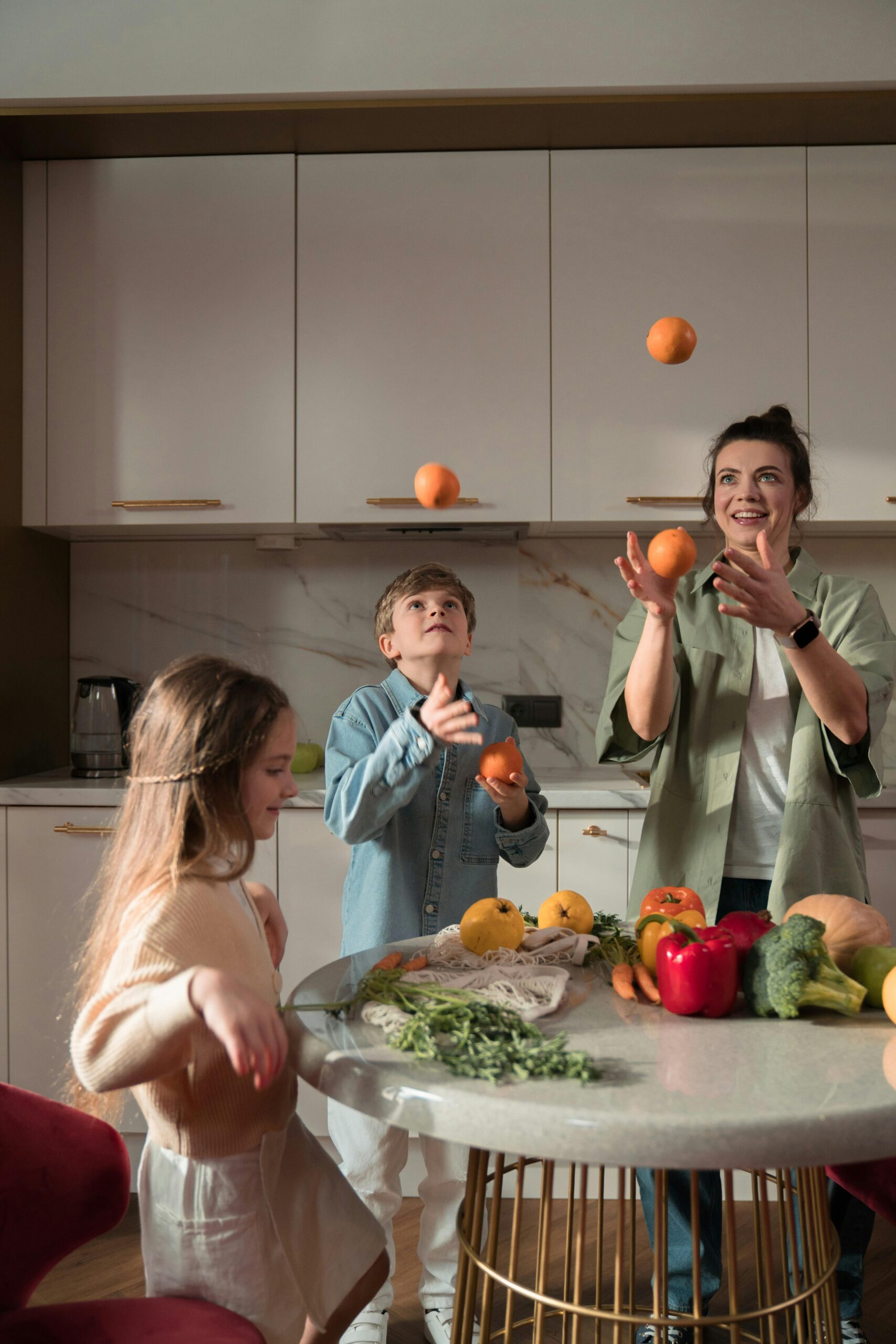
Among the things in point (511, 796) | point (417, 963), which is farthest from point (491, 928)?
point (511, 796)

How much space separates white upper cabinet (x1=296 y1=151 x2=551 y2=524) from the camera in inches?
102

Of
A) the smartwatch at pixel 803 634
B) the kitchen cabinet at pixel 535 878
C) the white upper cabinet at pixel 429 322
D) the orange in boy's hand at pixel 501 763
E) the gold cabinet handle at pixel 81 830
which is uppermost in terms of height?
the white upper cabinet at pixel 429 322

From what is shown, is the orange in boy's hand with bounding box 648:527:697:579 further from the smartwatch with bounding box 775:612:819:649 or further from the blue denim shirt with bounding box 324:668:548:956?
the blue denim shirt with bounding box 324:668:548:956

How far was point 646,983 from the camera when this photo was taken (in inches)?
43.8

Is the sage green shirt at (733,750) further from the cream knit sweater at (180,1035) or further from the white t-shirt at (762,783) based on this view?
the cream knit sweater at (180,1035)

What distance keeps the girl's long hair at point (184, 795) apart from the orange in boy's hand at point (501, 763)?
401 millimetres

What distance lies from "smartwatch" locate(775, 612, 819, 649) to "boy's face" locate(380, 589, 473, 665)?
0.50 metres

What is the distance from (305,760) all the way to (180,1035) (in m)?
1.82

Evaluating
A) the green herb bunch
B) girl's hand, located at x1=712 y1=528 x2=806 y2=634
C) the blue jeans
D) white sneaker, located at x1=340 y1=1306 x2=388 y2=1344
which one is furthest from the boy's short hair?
white sneaker, located at x1=340 y1=1306 x2=388 y2=1344

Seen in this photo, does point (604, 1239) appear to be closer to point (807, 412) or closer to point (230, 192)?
point (807, 412)

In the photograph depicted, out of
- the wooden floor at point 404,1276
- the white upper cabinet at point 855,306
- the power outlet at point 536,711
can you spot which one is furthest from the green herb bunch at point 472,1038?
the white upper cabinet at point 855,306

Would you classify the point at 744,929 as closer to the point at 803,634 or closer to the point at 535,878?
the point at 803,634

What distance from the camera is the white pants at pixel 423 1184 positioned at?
1712 millimetres

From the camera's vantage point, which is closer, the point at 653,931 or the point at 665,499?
the point at 653,931
